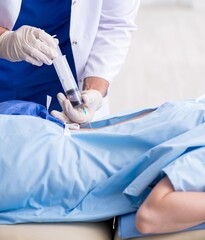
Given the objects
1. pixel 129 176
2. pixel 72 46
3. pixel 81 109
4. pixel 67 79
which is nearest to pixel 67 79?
pixel 67 79

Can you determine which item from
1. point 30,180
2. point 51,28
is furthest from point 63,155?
point 51,28

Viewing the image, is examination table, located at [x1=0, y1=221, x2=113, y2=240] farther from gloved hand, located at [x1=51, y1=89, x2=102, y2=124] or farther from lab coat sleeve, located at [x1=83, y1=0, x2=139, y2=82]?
lab coat sleeve, located at [x1=83, y1=0, x2=139, y2=82]

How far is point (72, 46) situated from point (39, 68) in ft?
0.48

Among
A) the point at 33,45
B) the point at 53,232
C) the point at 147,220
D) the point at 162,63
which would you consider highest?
the point at 33,45

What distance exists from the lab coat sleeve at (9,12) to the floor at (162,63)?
61.9 inches

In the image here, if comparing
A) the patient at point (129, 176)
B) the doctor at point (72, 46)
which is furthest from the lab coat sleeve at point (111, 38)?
the patient at point (129, 176)

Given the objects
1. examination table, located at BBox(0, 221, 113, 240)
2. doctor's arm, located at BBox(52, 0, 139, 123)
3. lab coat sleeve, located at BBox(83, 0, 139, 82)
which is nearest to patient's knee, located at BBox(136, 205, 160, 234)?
examination table, located at BBox(0, 221, 113, 240)

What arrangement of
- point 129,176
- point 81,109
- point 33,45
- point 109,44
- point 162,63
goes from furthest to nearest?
point 162,63
point 109,44
point 81,109
point 33,45
point 129,176

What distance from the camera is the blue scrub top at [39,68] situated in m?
1.97

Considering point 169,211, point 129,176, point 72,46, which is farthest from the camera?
point 72,46

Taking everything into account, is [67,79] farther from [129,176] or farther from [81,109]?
[129,176]

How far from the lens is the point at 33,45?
1.76 metres

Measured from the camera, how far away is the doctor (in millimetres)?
1913

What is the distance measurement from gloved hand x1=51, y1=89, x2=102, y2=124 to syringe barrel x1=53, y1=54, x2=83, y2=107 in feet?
0.07
